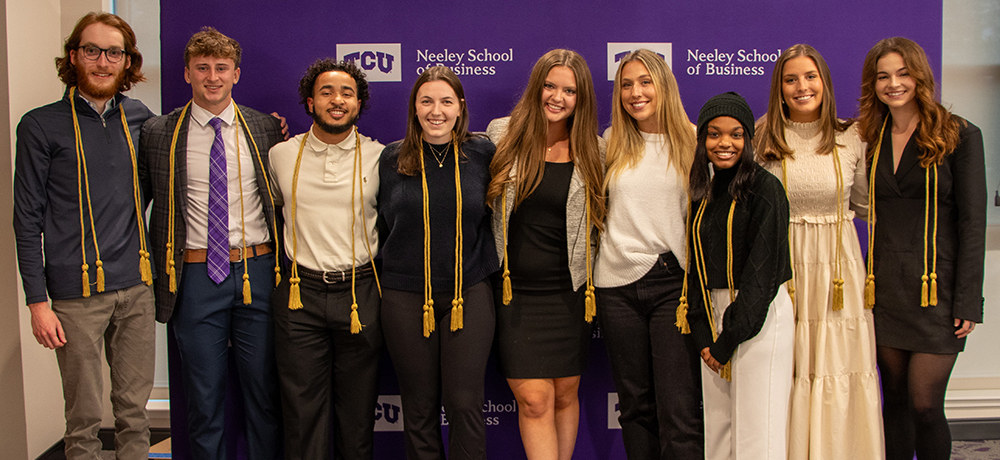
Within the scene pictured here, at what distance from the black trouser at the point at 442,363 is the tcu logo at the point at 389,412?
73 cm

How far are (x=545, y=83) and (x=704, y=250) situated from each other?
0.96m

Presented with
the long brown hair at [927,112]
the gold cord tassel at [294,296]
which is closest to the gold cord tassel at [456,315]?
the gold cord tassel at [294,296]

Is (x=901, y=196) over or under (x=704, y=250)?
over

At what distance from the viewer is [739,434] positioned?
7.45 ft

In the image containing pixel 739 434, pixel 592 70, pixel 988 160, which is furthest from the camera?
pixel 988 160

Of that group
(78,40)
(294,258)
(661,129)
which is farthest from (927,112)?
(78,40)

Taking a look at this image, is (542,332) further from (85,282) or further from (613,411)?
(85,282)

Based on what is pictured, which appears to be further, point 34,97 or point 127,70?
point 34,97

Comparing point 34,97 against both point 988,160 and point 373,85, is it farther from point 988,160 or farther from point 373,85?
point 988,160

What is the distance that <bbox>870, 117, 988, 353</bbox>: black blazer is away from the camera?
96.3 inches

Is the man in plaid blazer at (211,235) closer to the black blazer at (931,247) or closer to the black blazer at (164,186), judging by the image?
the black blazer at (164,186)

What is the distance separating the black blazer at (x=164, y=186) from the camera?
2.68 m

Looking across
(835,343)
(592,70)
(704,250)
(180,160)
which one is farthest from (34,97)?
(835,343)

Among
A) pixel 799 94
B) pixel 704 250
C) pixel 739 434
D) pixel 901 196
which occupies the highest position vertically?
pixel 799 94
